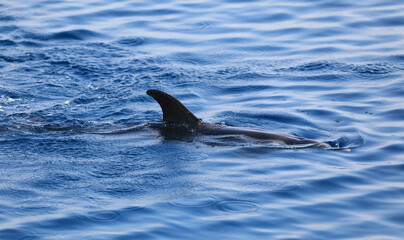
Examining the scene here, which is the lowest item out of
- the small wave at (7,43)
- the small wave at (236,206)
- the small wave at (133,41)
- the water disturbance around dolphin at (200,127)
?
the small wave at (236,206)

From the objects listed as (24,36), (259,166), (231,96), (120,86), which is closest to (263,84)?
(231,96)

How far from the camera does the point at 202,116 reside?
35.5 ft

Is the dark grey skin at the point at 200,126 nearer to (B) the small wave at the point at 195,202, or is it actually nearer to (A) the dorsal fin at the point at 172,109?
(A) the dorsal fin at the point at 172,109

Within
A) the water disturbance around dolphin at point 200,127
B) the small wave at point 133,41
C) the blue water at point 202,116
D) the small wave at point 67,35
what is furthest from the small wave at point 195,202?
the small wave at point 67,35

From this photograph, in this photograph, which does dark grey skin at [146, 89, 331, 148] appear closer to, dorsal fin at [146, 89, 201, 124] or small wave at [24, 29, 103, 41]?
dorsal fin at [146, 89, 201, 124]

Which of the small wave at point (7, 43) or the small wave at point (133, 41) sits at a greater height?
the small wave at point (133, 41)

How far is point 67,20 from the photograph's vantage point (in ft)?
56.1

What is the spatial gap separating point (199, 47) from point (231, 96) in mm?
3190

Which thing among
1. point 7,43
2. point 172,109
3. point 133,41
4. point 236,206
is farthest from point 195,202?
point 7,43

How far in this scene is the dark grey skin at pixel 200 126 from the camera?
29.8ft

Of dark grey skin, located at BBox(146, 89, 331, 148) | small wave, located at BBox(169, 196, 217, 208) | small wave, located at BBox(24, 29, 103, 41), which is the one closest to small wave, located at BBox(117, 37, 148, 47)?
small wave, located at BBox(24, 29, 103, 41)

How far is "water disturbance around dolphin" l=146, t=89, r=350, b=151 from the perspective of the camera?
9.07 m

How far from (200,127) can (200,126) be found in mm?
28

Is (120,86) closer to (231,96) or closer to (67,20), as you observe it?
(231,96)
